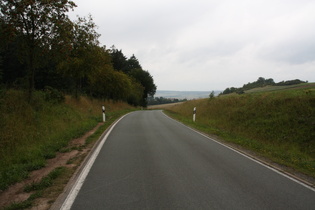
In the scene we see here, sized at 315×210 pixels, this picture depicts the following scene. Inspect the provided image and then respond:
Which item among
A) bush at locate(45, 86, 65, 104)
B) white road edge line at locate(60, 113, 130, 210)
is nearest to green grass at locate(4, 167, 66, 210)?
white road edge line at locate(60, 113, 130, 210)

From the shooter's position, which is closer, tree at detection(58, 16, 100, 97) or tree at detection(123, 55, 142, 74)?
tree at detection(58, 16, 100, 97)

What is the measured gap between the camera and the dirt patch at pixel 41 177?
12.6 ft

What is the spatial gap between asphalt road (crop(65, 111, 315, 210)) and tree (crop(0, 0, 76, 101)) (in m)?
8.01

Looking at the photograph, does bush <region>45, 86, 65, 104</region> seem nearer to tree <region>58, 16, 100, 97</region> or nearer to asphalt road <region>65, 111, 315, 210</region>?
tree <region>58, 16, 100, 97</region>

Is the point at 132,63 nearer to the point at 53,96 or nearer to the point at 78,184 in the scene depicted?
the point at 53,96

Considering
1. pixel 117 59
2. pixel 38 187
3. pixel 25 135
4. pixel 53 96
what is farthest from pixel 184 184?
pixel 117 59

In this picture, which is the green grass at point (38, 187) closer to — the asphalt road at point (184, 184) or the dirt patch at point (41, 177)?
the dirt patch at point (41, 177)

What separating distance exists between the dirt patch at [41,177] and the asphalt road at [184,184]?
611 millimetres

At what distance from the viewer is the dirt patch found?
384 centimetres

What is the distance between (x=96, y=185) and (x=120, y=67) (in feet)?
213

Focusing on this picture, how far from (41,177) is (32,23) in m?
9.30

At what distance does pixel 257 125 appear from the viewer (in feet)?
47.5

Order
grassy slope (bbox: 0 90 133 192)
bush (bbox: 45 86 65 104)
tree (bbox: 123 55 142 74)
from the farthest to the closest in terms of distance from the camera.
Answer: tree (bbox: 123 55 142 74)
bush (bbox: 45 86 65 104)
grassy slope (bbox: 0 90 133 192)

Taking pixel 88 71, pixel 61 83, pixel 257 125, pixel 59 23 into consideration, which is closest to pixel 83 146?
pixel 59 23
